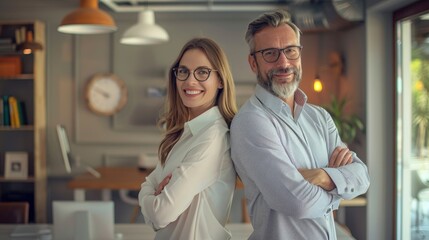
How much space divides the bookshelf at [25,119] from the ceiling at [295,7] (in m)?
1.03

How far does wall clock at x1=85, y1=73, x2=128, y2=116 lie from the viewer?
622 cm

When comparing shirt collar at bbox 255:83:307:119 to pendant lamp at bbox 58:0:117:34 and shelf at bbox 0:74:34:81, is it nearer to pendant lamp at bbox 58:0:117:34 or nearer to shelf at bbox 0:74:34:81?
pendant lamp at bbox 58:0:117:34

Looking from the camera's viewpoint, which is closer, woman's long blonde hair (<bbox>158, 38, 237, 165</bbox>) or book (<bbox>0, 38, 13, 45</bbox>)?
woman's long blonde hair (<bbox>158, 38, 237, 165</bbox>)

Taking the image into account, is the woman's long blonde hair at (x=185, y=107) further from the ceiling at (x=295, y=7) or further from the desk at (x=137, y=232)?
the ceiling at (x=295, y=7)

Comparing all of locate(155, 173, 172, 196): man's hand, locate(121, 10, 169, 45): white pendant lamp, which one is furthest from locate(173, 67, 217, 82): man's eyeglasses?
locate(121, 10, 169, 45): white pendant lamp

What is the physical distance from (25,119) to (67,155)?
2.07 ft

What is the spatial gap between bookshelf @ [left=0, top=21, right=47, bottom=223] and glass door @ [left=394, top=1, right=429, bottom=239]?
366 centimetres

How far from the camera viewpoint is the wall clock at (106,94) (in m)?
6.22

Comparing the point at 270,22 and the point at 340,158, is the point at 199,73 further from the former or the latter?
the point at 340,158

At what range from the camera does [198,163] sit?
5.94 feet

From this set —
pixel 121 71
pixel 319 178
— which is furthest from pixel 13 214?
pixel 121 71

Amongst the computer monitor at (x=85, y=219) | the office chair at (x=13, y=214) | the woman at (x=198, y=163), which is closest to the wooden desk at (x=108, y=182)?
the office chair at (x=13, y=214)

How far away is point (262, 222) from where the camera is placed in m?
1.78

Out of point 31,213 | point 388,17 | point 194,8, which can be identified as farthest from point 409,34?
point 31,213
